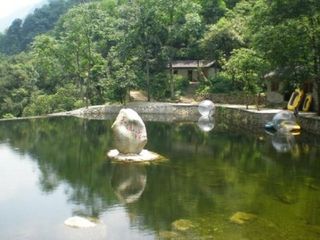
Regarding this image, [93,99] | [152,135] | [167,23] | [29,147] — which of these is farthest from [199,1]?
[29,147]

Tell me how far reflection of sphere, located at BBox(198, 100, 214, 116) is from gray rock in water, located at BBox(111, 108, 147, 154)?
66.5ft

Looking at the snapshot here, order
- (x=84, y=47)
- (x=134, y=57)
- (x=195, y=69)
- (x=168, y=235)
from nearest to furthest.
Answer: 1. (x=168, y=235)
2. (x=134, y=57)
3. (x=84, y=47)
4. (x=195, y=69)

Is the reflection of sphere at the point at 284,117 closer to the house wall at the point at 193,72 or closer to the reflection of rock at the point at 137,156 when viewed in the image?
the reflection of rock at the point at 137,156

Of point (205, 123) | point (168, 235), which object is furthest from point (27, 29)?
point (168, 235)

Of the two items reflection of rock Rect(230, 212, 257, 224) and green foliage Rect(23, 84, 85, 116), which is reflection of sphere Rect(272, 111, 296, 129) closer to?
reflection of rock Rect(230, 212, 257, 224)

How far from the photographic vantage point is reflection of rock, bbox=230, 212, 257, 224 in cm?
1402

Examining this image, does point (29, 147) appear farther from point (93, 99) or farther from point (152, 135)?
point (93, 99)

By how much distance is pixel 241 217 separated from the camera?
1439 centimetres

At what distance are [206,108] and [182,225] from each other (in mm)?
29759

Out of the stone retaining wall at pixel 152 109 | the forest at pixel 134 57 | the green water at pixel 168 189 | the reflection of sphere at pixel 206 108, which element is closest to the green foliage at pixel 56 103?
the forest at pixel 134 57

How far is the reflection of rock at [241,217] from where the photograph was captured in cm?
1402

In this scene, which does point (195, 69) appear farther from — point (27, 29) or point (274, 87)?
point (27, 29)

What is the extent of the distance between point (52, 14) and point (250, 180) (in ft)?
332

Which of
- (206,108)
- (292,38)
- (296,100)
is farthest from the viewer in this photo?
(206,108)
